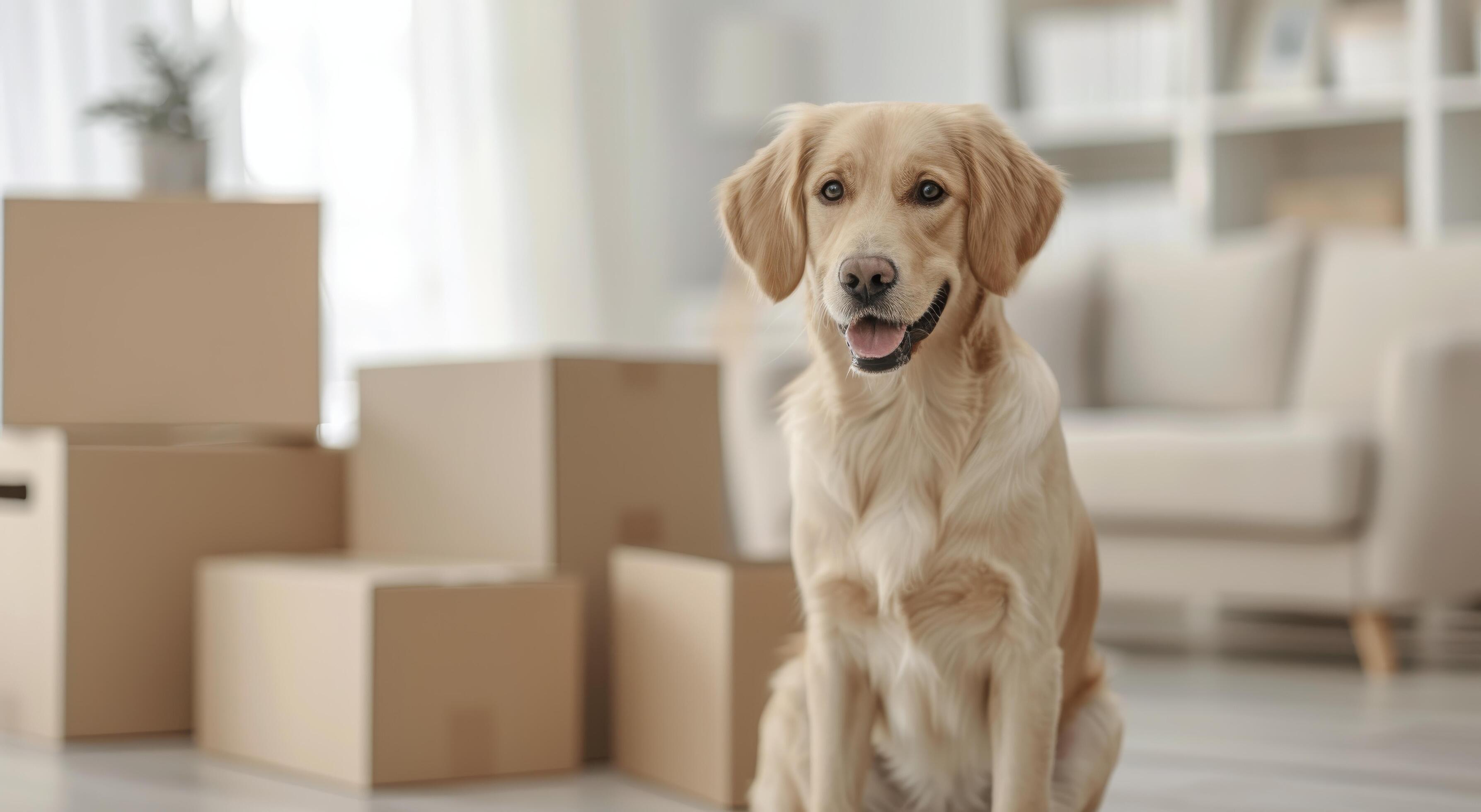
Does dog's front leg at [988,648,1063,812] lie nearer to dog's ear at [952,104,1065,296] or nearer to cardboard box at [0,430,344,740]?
dog's ear at [952,104,1065,296]

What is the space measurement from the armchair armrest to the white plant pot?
2.06 m

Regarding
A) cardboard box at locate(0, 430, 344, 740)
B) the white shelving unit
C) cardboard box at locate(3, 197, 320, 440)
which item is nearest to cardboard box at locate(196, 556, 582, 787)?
cardboard box at locate(0, 430, 344, 740)

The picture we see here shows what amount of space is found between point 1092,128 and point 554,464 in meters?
2.92

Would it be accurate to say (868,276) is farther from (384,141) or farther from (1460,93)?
(1460,93)

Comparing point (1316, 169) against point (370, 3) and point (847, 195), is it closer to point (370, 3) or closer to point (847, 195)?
point (370, 3)

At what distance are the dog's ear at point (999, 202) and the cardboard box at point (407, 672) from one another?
949 millimetres

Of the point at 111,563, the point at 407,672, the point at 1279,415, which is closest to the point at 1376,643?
the point at 1279,415

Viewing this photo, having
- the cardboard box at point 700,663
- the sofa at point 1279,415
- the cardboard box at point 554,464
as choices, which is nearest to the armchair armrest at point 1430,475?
the sofa at point 1279,415

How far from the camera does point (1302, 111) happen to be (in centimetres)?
418

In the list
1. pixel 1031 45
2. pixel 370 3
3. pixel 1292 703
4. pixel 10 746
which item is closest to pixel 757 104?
pixel 1031 45

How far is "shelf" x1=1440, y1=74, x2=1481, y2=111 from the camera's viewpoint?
12.8 ft

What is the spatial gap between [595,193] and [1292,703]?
275 centimetres

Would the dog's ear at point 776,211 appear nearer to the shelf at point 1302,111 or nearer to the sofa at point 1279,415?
the sofa at point 1279,415

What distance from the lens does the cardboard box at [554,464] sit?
203 cm
